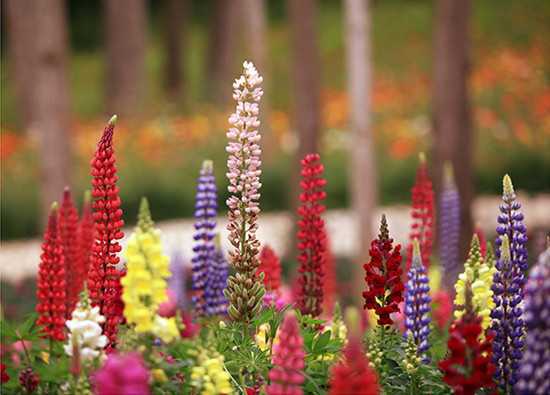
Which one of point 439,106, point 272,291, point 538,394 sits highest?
point 439,106

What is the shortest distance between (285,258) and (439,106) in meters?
2.83

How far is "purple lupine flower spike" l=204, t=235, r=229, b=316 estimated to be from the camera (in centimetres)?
384

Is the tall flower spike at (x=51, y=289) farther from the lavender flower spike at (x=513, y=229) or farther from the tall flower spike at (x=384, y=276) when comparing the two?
the lavender flower spike at (x=513, y=229)

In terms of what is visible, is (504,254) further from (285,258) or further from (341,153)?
(341,153)

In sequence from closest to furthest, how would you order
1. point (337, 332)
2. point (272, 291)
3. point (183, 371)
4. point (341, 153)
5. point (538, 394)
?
point (538, 394) < point (183, 371) < point (337, 332) < point (272, 291) < point (341, 153)

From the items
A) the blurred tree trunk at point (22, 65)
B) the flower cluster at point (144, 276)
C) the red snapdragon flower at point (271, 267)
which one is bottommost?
the flower cluster at point (144, 276)

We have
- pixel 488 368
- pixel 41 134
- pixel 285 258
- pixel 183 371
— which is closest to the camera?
pixel 488 368

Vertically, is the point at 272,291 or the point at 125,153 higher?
the point at 125,153

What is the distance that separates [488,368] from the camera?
2635 mm

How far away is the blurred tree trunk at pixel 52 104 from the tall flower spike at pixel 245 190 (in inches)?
228

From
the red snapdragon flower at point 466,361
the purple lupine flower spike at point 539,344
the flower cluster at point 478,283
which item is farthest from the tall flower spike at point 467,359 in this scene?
the flower cluster at point 478,283

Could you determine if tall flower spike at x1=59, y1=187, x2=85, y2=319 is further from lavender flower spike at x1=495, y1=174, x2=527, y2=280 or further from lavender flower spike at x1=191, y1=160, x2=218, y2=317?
lavender flower spike at x1=495, y1=174, x2=527, y2=280

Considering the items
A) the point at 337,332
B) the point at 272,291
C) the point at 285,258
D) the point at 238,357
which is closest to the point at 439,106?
the point at 285,258

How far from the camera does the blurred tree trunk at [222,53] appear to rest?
21406mm
